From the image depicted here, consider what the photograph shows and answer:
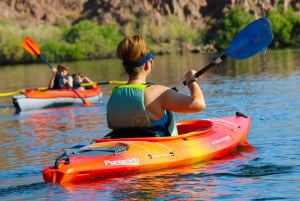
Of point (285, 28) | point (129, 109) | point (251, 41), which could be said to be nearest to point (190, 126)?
point (251, 41)

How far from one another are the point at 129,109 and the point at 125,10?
76021 mm

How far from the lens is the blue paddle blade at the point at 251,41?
9.09 metres

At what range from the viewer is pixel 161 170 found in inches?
328

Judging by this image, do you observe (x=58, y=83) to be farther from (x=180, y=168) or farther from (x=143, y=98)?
(x=143, y=98)

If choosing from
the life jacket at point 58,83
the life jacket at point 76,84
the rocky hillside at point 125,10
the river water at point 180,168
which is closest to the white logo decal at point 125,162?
the river water at point 180,168

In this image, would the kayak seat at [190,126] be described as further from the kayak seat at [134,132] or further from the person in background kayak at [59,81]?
the person in background kayak at [59,81]

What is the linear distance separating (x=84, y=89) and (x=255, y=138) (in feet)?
30.3

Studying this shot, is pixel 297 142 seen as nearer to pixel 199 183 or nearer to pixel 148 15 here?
pixel 199 183

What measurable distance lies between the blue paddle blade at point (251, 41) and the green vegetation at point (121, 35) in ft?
Answer: 180

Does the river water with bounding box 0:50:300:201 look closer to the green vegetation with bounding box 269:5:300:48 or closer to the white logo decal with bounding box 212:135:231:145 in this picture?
the white logo decal with bounding box 212:135:231:145

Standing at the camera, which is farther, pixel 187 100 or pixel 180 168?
pixel 180 168

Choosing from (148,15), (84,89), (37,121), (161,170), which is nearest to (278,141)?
(161,170)

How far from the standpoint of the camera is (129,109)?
818cm

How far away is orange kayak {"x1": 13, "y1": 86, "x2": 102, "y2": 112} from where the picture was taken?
1758 cm
